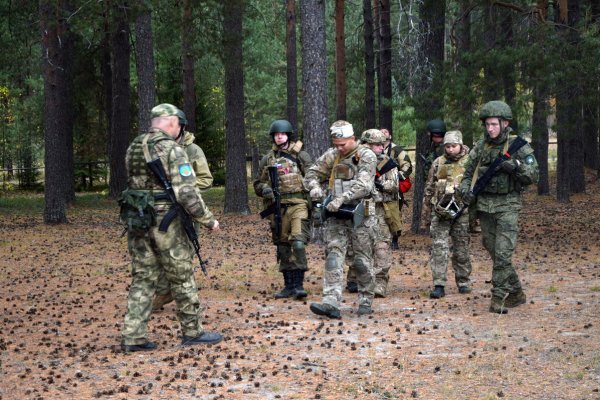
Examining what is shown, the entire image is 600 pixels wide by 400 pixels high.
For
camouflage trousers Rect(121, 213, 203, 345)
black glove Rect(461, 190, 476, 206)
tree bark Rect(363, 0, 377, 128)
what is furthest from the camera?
tree bark Rect(363, 0, 377, 128)

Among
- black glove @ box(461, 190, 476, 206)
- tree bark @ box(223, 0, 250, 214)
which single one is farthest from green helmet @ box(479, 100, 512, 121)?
tree bark @ box(223, 0, 250, 214)

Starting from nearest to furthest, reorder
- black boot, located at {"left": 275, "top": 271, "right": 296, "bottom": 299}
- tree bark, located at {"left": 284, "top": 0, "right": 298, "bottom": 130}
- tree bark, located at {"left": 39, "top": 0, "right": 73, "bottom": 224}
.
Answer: black boot, located at {"left": 275, "top": 271, "right": 296, "bottom": 299} < tree bark, located at {"left": 39, "top": 0, "right": 73, "bottom": 224} < tree bark, located at {"left": 284, "top": 0, "right": 298, "bottom": 130}

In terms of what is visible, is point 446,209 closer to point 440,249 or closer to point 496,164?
point 440,249

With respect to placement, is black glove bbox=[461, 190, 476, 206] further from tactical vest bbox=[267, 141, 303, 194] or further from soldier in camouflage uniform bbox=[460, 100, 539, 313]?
tactical vest bbox=[267, 141, 303, 194]

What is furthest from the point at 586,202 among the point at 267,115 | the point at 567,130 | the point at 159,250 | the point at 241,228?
the point at 267,115

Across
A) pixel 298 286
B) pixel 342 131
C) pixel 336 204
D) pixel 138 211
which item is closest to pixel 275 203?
pixel 298 286

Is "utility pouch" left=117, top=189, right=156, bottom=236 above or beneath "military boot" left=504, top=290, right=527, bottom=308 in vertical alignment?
above

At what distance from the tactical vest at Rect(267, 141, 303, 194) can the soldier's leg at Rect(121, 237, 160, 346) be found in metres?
2.90

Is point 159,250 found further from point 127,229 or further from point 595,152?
Answer: point 595,152

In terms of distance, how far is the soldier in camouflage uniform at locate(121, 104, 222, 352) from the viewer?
779 centimetres

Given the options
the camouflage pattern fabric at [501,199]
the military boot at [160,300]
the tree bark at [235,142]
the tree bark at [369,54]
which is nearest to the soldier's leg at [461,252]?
the camouflage pattern fabric at [501,199]

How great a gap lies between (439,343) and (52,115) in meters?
14.1

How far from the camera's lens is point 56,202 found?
20781mm

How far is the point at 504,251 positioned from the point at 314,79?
21.9 feet
